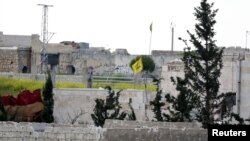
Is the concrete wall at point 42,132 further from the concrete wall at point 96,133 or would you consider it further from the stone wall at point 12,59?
the stone wall at point 12,59

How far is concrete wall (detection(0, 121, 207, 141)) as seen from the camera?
886 cm

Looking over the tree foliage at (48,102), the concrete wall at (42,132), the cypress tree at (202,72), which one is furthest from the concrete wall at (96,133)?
the tree foliage at (48,102)

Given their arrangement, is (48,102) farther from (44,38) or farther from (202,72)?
(44,38)

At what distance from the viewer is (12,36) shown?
A: 55.9 meters

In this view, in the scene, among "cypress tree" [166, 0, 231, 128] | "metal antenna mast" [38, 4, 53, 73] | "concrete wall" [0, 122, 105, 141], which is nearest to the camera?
"concrete wall" [0, 122, 105, 141]

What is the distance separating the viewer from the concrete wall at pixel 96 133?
8.86m

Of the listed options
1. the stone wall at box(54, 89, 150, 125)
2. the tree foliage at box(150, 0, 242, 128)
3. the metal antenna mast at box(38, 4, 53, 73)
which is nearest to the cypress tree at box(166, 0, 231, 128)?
the tree foliage at box(150, 0, 242, 128)

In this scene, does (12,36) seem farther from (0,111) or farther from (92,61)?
(0,111)

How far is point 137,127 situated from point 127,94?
1009cm

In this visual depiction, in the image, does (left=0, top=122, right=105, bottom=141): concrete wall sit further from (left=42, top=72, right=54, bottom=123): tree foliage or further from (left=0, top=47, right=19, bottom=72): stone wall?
(left=0, top=47, right=19, bottom=72): stone wall

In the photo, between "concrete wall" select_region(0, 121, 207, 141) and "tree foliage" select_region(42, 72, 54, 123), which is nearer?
"concrete wall" select_region(0, 121, 207, 141)

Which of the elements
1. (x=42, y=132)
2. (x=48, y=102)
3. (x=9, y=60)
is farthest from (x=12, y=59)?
(x=42, y=132)

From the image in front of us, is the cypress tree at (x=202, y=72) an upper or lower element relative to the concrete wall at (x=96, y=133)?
upper

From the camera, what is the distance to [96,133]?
9.55m
